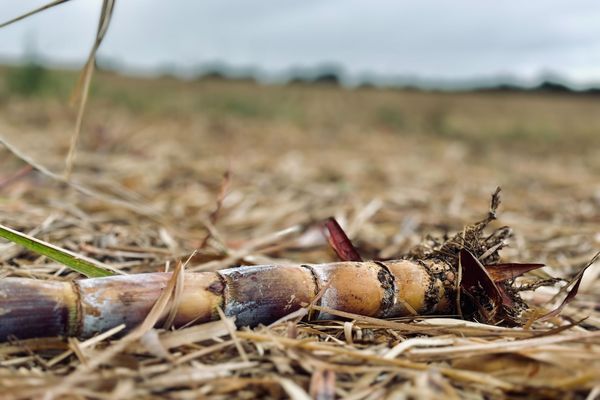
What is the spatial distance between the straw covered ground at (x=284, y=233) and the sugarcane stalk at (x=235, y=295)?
0.04 meters

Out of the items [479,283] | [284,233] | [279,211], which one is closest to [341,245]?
[284,233]

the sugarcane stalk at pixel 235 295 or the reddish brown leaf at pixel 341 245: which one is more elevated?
the reddish brown leaf at pixel 341 245

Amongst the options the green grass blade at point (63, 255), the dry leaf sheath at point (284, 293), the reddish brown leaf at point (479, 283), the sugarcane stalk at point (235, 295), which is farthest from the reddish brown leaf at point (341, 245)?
the green grass blade at point (63, 255)

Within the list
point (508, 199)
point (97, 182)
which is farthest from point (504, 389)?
point (508, 199)

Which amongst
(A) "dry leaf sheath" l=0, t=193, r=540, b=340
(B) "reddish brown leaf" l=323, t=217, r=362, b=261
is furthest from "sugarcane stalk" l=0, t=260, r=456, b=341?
(B) "reddish brown leaf" l=323, t=217, r=362, b=261

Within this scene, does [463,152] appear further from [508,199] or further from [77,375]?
[77,375]

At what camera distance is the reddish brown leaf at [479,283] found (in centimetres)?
122

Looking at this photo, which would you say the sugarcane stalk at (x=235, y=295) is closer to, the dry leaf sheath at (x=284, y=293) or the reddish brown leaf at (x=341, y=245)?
the dry leaf sheath at (x=284, y=293)

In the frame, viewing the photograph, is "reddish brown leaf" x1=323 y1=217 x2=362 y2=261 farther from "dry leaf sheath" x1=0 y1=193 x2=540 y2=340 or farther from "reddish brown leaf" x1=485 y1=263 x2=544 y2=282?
"reddish brown leaf" x1=485 y1=263 x2=544 y2=282

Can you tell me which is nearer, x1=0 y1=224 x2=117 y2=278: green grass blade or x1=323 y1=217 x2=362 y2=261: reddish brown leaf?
x1=0 y1=224 x2=117 y2=278: green grass blade

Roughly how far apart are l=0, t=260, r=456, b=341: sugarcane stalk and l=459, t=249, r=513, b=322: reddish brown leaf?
0.11 feet

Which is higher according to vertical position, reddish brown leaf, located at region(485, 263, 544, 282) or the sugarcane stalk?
reddish brown leaf, located at region(485, 263, 544, 282)

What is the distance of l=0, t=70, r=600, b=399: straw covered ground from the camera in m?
0.96

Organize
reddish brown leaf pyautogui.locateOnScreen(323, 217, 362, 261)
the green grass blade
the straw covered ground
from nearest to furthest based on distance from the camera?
the straw covered ground → the green grass blade → reddish brown leaf pyautogui.locateOnScreen(323, 217, 362, 261)
